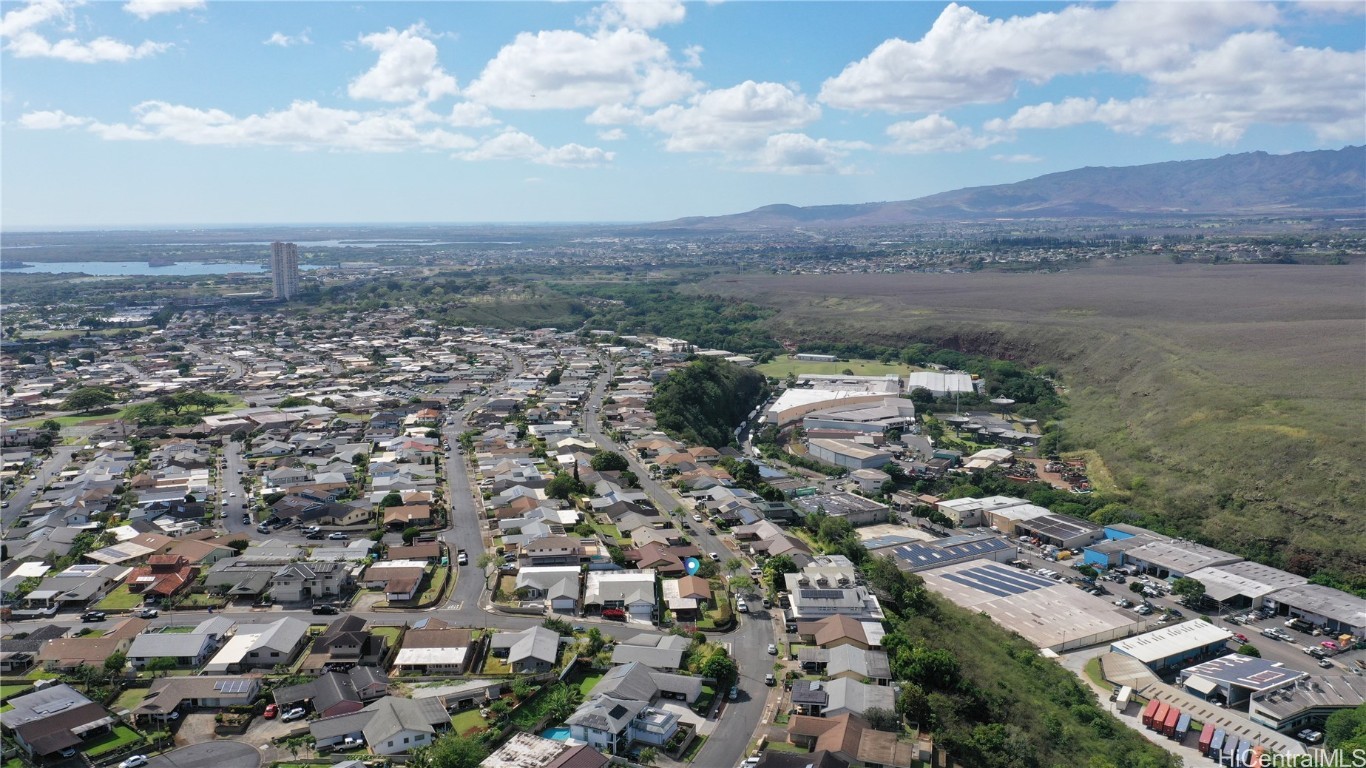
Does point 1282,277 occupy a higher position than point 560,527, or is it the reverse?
point 1282,277

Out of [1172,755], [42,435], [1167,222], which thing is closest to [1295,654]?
[1172,755]

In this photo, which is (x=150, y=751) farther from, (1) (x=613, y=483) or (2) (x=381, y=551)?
(1) (x=613, y=483)

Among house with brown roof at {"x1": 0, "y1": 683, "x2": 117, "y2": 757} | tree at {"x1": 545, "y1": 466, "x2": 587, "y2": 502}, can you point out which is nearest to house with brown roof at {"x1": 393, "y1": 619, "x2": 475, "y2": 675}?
house with brown roof at {"x1": 0, "y1": 683, "x2": 117, "y2": 757}

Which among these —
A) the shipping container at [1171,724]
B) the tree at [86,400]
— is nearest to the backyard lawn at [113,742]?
the shipping container at [1171,724]

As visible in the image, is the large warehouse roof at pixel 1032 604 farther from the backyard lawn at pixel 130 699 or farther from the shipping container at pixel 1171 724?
the backyard lawn at pixel 130 699

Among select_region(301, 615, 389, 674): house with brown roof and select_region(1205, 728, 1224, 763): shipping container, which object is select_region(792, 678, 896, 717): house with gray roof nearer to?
select_region(1205, 728, 1224, 763): shipping container

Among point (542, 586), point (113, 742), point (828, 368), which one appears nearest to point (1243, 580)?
point (542, 586)

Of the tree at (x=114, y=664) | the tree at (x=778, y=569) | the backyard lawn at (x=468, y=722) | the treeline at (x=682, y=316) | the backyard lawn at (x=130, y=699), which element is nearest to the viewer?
the backyard lawn at (x=468, y=722)
